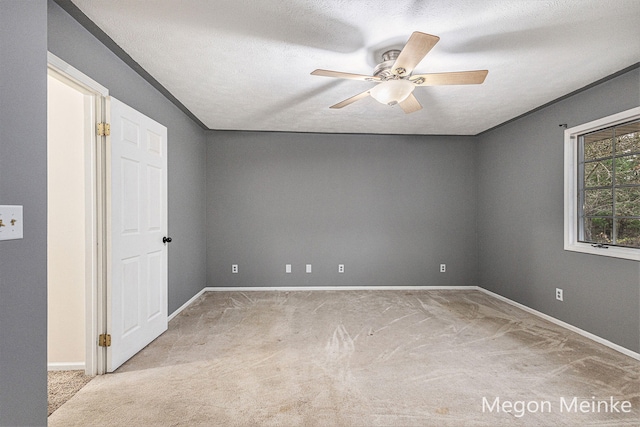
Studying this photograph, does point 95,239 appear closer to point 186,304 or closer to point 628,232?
point 186,304

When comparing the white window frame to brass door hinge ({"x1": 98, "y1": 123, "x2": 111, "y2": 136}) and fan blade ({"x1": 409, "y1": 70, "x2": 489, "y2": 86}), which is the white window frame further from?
brass door hinge ({"x1": 98, "y1": 123, "x2": 111, "y2": 136})

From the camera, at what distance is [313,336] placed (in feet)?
9.52

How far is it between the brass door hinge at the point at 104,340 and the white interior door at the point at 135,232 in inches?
1.0

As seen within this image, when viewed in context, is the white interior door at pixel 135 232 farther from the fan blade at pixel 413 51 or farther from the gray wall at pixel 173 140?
the fan blade at pixel 413 51

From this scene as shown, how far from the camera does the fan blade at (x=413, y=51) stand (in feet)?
5.27

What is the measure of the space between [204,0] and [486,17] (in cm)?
170

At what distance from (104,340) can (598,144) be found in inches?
185

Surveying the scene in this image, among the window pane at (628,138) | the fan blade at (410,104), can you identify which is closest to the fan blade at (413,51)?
the fan blade at (410,104)

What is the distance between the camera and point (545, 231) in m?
3.44

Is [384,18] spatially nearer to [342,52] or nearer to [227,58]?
[342,52]

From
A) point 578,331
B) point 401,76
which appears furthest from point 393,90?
point 578,331

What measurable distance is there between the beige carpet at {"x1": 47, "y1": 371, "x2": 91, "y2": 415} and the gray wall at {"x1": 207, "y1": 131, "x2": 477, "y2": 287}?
2383 millimetres

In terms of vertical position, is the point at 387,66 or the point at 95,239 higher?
the point at 387,66

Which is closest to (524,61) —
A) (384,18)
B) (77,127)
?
(384,18)
